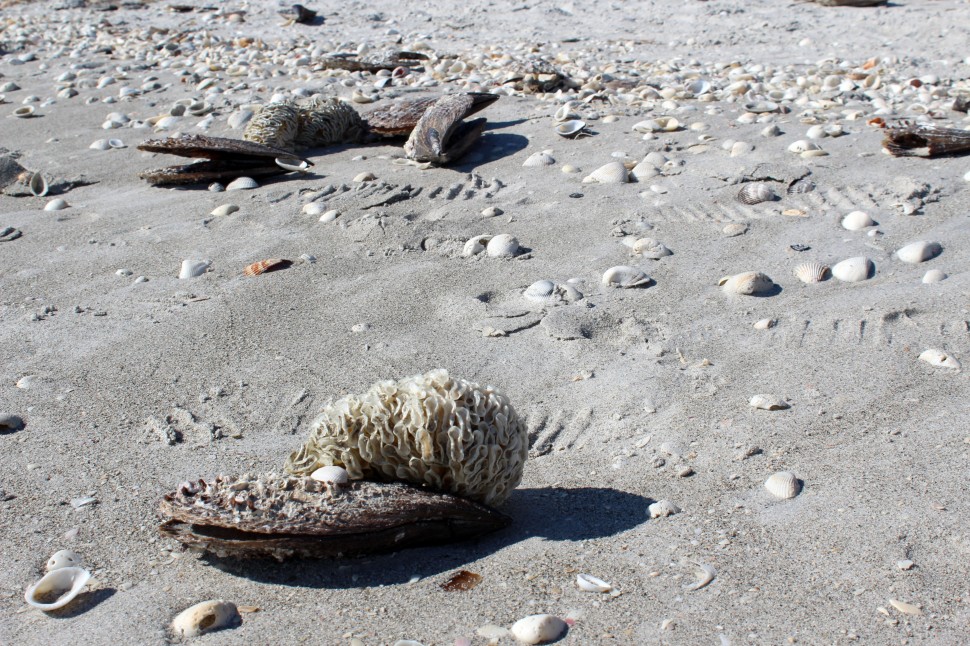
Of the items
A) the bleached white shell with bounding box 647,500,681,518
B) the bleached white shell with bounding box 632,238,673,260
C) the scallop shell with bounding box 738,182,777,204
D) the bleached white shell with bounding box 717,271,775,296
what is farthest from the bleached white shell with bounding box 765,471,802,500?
the scallop shell with bounding box 738,182,777,204

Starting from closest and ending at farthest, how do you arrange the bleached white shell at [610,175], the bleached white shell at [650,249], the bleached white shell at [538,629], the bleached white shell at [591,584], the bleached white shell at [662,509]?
the bleached white shell at [538,629] → the bleached white shell at [591,584] → the bleached white shell at [662,509] → the bleached white shell at [650,249] → the bleached white shell at [610,175]

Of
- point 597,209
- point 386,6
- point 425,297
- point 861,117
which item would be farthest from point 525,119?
point 386,6

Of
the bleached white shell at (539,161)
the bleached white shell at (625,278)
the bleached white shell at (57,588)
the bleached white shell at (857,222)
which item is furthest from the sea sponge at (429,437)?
the bleached white shell at (539,161)

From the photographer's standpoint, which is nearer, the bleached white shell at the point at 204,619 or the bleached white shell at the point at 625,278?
the bleached white shell at the point at 204,619

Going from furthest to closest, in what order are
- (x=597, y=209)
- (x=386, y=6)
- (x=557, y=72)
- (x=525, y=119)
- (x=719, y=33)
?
(x=386, y=6) → (x=719, y=33) → (x=557, y=72) → (x=525, y=119) → (x=597, y=209)

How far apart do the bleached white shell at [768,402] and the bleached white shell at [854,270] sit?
983 mm

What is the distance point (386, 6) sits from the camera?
10758 millimetres

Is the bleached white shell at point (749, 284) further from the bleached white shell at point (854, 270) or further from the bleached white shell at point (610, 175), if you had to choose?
the bleached white shell at point (610, 175)

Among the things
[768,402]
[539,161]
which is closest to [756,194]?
[539,161]

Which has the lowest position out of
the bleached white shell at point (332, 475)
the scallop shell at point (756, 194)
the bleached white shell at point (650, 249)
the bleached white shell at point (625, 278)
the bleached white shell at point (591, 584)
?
the bleached white shell at point (591, 584)

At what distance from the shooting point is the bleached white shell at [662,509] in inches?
87.3

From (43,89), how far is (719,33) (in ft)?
21.1

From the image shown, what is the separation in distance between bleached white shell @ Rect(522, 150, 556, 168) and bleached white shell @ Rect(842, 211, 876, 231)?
5.51 feet

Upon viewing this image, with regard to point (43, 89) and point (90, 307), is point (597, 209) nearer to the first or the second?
point (90, 307)
